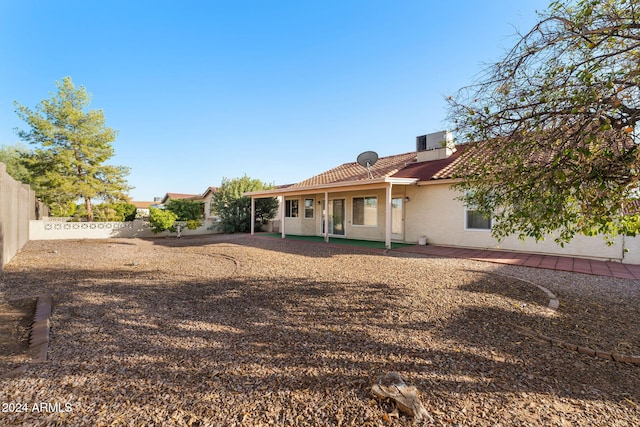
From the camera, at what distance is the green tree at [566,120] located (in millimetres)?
3250

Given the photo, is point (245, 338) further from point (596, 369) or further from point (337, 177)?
point (337, 177)

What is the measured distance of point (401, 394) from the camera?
2416 mm

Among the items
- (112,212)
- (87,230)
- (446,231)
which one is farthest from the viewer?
(112,212)

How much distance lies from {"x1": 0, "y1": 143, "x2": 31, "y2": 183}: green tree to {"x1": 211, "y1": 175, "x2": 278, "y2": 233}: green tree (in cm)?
1371

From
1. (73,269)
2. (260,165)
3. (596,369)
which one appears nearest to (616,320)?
(596,369)

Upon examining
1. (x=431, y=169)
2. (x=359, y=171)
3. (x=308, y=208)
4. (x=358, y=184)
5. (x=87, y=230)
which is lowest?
(x=87, y=230)

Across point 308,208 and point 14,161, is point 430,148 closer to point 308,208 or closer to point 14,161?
point 308,208

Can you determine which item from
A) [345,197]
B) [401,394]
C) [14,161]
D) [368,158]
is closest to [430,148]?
[368,158]

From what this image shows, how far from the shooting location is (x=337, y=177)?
57.8 ft

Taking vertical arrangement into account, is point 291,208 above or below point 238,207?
below

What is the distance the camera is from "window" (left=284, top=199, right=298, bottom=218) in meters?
19.4

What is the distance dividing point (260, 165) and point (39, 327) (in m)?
22.7

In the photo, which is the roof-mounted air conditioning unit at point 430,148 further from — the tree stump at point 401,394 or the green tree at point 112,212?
the green tree at point 112,212

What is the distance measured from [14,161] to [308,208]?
2789 centimetres
